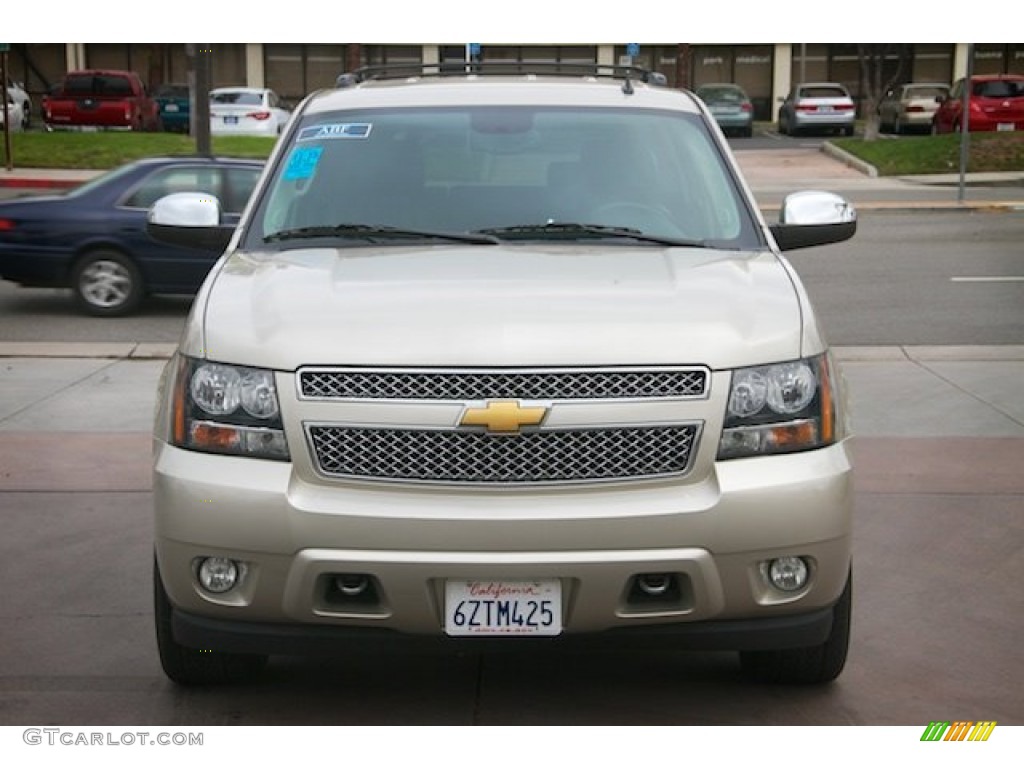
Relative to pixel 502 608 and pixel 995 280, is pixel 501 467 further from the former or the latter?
pixel 995 280

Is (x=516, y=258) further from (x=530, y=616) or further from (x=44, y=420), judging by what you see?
(x=44, y=420)

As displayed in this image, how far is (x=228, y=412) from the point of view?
446cm

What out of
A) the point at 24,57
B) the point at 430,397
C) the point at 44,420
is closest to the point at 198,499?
the point at 430,397

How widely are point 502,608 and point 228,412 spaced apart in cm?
86

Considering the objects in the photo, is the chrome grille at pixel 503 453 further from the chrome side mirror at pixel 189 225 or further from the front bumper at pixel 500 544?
the chrome side mirror at pixel 189 225

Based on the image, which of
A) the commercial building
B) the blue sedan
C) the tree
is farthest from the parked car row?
the blue sedan

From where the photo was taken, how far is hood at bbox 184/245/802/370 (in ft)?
14.3

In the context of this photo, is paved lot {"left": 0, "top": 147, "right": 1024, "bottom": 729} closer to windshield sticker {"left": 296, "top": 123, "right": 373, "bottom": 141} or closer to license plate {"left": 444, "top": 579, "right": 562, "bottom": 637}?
license plate {"left": 444, "top": 579, "right": 562, "bottom": 637}

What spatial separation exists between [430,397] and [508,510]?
0.34m

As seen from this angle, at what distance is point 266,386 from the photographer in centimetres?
441

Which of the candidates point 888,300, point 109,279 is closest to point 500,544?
point 109,279

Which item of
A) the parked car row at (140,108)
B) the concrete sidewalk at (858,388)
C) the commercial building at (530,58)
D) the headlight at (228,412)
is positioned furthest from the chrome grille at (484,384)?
the commercial building at (530,58)

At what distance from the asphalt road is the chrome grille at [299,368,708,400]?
8.16 metres

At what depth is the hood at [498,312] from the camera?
4.36 meters
